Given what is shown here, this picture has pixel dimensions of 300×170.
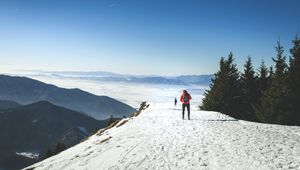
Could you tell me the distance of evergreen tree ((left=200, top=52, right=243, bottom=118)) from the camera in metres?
45.4

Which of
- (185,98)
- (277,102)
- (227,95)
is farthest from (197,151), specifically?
(227,95)

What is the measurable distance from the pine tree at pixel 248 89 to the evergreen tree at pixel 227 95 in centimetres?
84

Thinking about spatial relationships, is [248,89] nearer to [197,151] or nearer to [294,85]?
[294,85]

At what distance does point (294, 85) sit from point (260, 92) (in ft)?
41.1

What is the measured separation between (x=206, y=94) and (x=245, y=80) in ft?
22.7

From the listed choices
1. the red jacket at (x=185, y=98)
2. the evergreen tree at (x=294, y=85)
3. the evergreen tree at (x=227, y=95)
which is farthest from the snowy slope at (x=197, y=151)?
the evergreen tree at (x=227, y=95)

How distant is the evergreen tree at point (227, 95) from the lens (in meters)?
45.4

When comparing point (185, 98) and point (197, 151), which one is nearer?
point (197, 151)

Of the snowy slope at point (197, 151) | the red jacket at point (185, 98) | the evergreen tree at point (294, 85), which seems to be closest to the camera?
the snowy slope at point (197, 151)

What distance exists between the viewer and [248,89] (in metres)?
47.2

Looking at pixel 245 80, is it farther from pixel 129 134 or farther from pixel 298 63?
pixel 129 134

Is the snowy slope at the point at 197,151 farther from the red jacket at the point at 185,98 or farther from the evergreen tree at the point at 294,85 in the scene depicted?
the evergreen tree at the point at 294,85

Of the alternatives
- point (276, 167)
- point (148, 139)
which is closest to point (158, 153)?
point (148, 139)

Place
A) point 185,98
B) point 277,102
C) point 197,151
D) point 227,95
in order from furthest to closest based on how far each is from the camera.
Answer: point 227,95, point 277,102, point 185,98, point 197,151
